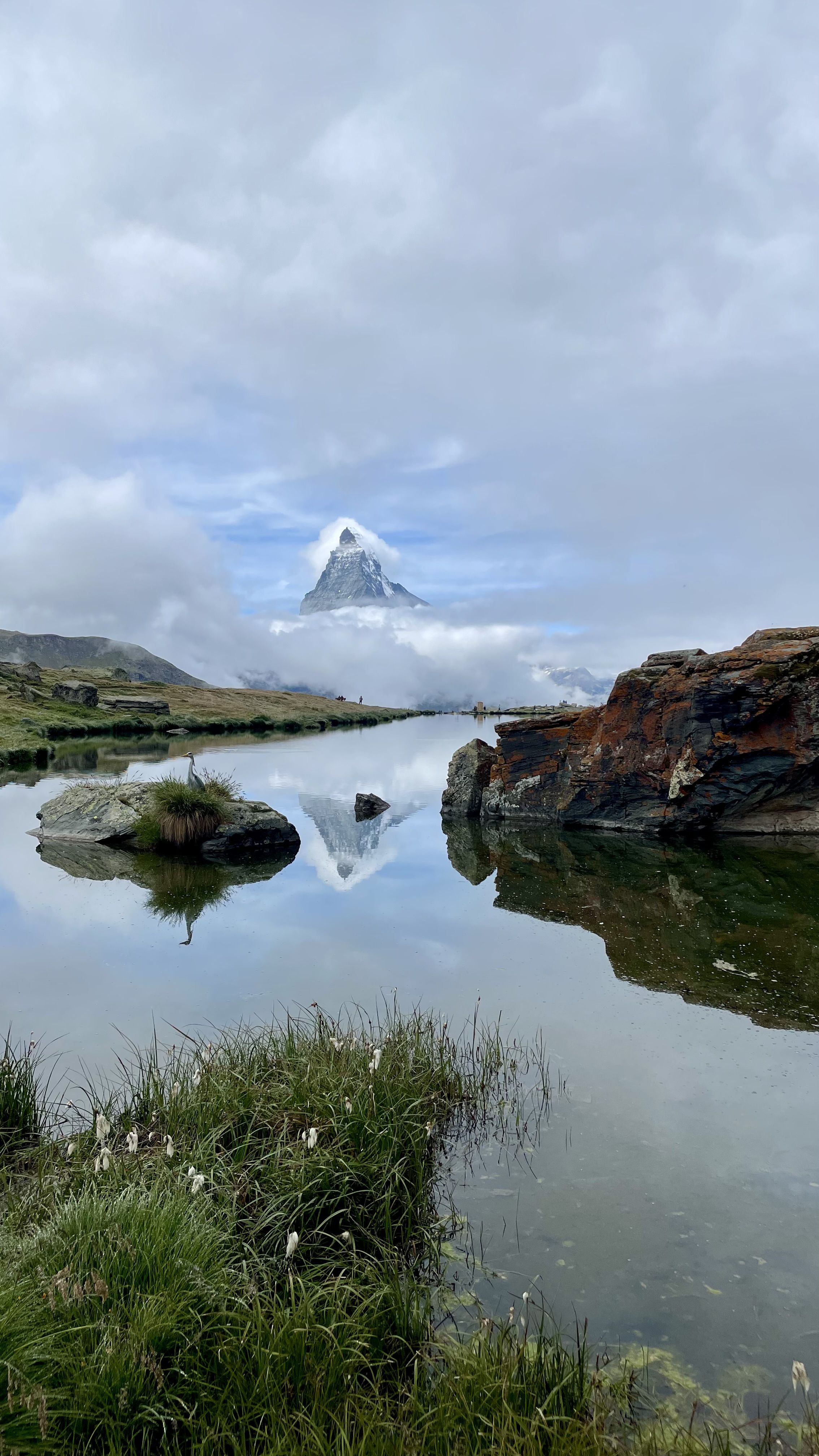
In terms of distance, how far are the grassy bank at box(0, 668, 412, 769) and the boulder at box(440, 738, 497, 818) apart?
64.6 ft

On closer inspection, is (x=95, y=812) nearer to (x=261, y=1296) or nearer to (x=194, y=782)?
(x=194, y=782)

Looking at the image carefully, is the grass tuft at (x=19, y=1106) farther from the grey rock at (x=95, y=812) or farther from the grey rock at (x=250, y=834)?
the grey rock at (x=95, y=812)

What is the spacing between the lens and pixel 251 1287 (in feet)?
11.4

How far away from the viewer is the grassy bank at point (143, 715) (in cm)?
4459

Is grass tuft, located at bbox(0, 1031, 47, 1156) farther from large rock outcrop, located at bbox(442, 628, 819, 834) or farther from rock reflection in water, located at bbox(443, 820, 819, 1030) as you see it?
large rock outcrop, located at bbox(442, 628, 819, 834)

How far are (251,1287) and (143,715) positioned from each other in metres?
→ 67.2

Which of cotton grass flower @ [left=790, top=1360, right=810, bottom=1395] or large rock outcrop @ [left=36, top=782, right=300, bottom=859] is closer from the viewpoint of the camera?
cotton grass flower @ [left=790, top=1360, right=810, bottom=1395]

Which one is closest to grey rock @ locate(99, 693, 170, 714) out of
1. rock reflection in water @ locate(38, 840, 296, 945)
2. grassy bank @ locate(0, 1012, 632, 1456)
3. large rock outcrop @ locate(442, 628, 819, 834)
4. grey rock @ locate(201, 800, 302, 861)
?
grey rock @ locate(201, 800, 302, 861)

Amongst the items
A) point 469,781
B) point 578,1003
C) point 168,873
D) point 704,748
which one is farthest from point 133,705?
point 578,1003

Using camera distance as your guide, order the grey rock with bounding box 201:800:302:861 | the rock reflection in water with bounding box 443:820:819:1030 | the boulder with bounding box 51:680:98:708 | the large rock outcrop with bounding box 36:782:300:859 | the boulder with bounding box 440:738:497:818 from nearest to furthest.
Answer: the rock reflection in water with bounding box 443:820:819:1030 → the grey rock with bounding box 201:800:302:861 → the large rock outcrop with bounding box 36:782:300:859 → the boulder with bounding box 440:738:497:818 → the boulder with bounding box 51:680:98:708

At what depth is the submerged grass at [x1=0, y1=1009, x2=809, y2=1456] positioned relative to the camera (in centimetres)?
288

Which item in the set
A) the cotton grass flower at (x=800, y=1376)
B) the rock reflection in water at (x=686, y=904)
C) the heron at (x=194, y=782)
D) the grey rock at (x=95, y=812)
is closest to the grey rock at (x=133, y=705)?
the grey rock at (x=95, y=812)

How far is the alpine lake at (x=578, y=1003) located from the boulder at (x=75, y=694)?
49.2 metres

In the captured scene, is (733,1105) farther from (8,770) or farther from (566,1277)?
(8,770)
